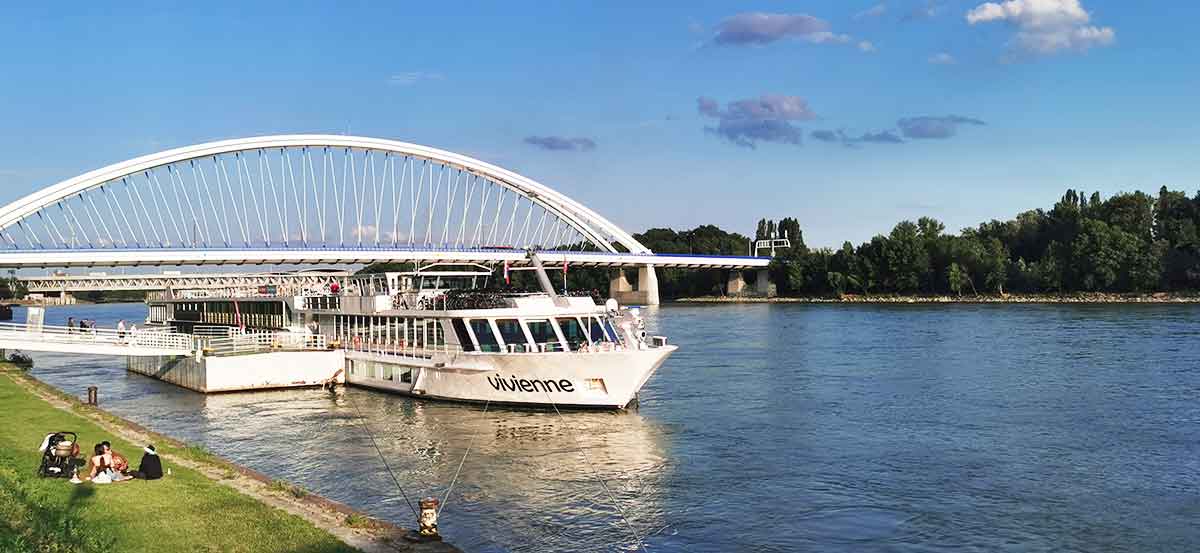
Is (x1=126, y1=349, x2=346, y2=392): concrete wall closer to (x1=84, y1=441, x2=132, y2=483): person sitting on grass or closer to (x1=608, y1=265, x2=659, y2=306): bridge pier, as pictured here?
(x1=84, y1=441, x2=132, y2=483): person sitting on grass

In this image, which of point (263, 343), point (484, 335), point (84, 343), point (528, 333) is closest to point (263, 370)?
point (263, 343)

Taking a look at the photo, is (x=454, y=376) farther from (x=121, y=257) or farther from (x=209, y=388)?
(x=121, y=257)

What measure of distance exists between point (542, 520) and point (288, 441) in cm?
1163

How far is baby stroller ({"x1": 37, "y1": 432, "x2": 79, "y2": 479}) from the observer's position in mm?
17922

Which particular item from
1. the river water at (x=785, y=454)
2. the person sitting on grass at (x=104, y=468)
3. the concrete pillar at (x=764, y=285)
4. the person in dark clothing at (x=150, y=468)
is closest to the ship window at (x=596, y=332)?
the river water at (x=785, y=454)

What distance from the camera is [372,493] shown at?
859 inches

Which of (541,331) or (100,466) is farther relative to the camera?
(541,331)

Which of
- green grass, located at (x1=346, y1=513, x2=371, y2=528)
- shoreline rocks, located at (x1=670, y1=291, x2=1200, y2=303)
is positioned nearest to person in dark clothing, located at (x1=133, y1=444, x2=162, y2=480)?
green grass, located at (x1=346, y1=513, x2=371, y2=528)

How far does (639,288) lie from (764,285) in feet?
65.2

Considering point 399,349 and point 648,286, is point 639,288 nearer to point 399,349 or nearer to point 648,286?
point 648,286

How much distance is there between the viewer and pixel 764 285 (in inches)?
6142

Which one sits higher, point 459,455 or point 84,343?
point 84,343

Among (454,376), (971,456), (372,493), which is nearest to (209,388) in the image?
(454,376)

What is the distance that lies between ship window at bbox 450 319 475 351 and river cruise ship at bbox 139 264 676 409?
3cm
